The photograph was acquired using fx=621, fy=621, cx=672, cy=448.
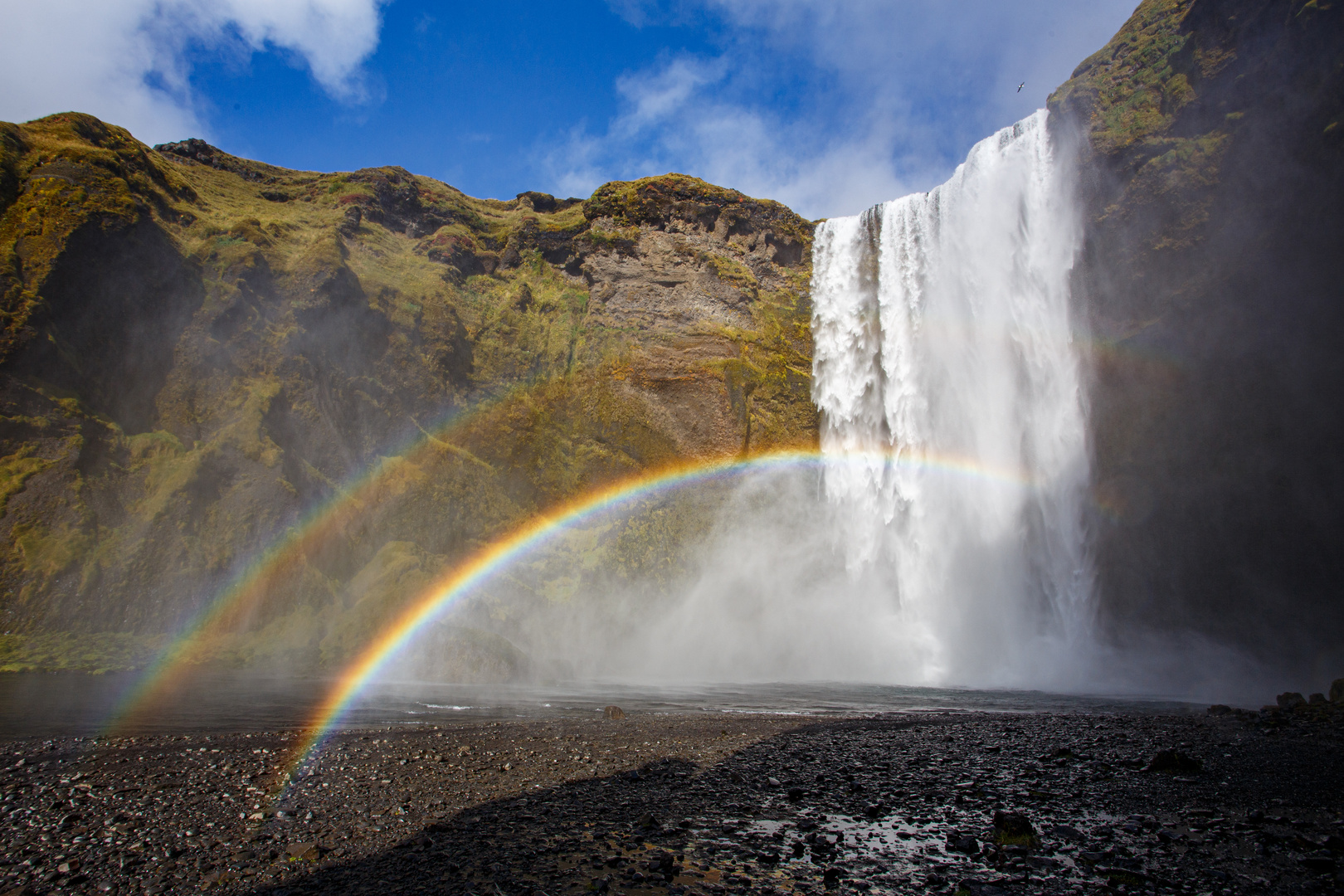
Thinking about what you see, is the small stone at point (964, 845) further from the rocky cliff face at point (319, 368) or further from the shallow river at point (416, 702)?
the rocky cliff face at point (319, 368)

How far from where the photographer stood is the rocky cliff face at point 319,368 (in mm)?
26203

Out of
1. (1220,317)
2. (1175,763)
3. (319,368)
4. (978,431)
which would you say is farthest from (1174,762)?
(319,368)

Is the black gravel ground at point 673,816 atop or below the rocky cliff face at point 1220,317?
below

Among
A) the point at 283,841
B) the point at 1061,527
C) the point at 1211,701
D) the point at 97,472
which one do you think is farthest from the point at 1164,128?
the point at 97,472

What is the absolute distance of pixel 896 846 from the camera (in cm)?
487

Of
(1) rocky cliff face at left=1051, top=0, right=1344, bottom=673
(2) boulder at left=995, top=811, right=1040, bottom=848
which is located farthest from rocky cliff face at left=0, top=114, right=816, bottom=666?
(2) boulder at left=995, top=811, right=1040, bottom=848

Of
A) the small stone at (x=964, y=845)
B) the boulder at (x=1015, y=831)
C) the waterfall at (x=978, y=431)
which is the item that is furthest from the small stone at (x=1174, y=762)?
the waterfall at (x=978, y=431)

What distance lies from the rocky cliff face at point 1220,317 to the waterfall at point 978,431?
145cm

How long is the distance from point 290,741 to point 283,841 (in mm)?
4727

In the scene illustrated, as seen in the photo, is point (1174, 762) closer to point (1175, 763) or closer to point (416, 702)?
point (1175, 763)

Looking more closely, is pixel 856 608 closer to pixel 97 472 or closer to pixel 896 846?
pixel 896 846

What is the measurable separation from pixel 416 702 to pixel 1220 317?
30.5m

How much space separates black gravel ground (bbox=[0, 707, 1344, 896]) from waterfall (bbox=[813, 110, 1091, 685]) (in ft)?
60.9

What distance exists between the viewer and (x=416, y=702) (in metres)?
15.8
